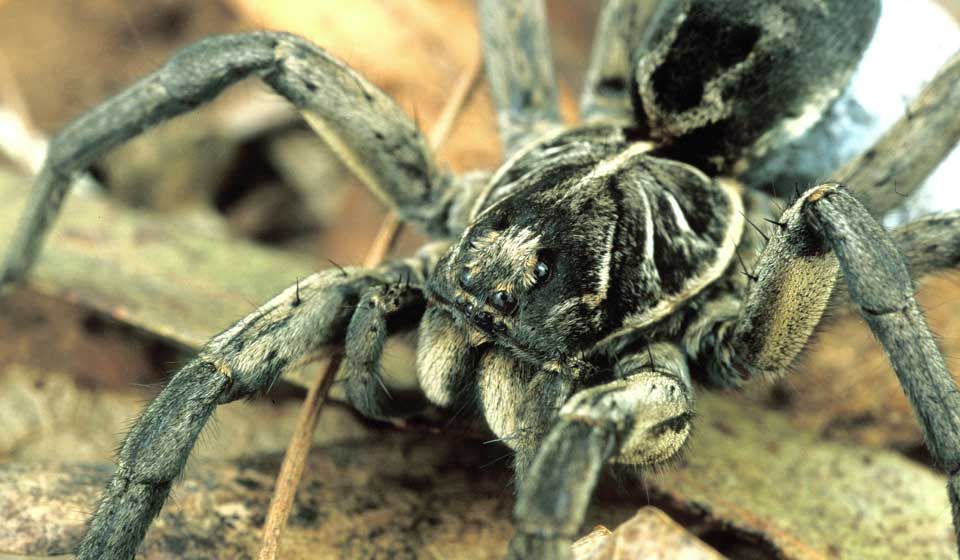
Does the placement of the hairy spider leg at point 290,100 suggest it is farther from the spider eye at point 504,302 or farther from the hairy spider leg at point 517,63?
the spider eye at point 504,302

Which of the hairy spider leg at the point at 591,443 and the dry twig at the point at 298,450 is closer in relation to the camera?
the hairy spider leg at the point at 591,443

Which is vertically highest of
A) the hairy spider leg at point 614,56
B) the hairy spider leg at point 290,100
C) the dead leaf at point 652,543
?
the hairy spider leg at point 614,56

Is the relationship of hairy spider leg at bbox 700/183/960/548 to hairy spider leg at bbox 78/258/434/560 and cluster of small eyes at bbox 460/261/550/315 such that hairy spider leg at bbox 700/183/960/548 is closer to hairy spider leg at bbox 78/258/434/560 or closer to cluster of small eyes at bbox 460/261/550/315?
cluster of small eyes at bbox 460/261/550/315

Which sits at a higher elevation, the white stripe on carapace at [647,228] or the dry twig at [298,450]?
the white stripe on carapace at [647,228]

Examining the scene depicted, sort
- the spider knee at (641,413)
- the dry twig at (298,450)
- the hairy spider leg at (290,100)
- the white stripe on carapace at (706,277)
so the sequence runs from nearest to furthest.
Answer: the spider knee at (641,413), the dry twig at (298,450), the white stripe on carapace at (706,277), the hairy spider leg at (290,100)

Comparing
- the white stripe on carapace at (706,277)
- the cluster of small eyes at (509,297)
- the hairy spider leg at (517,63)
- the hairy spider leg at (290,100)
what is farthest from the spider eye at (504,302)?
the hairy spider leg at (517,63)

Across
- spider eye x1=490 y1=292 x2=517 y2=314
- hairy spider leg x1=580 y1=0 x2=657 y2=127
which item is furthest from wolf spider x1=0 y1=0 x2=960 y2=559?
hairy spider leg x1=580 y1=0 x2=657 y2=127

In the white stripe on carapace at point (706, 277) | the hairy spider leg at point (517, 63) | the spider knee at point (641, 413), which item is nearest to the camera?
the spider knee at point (641, 413)
